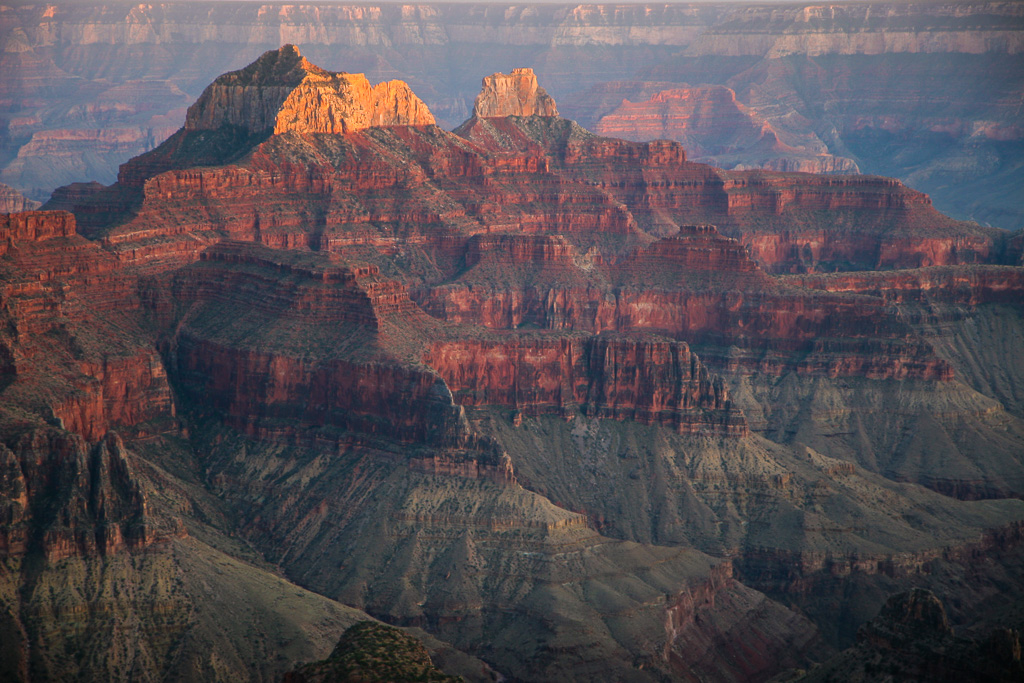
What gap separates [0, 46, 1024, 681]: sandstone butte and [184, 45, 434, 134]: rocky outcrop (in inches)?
13.1

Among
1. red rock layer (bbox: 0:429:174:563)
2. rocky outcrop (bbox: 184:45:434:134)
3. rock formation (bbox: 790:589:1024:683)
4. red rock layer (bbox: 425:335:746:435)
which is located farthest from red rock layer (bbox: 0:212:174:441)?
rock formation (bbox: 790:589:1024:683)

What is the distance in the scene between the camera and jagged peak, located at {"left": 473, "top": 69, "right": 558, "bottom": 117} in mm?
188250

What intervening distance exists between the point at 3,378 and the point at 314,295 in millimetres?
22270

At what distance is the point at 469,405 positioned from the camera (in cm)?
11606

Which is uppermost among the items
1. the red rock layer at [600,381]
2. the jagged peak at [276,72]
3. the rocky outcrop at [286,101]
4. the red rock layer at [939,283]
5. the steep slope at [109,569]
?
the jagged peak at [276,72]

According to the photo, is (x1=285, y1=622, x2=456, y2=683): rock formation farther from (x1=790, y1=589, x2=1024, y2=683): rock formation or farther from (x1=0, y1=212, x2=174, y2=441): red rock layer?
(x1=0, y1=212, x2=174, y2=441): red rock layer

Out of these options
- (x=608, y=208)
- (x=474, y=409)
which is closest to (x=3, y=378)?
(x=474, y=409)

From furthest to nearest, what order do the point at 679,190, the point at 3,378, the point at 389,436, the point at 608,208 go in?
the point at 679,190, the point at 608,208, the point at 389,436, the point at 3,378

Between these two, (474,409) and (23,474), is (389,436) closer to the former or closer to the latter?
(474,409)

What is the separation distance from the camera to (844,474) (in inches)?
4653

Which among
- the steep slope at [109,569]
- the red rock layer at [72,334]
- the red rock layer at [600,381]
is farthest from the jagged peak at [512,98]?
the steep slope at [109,569]

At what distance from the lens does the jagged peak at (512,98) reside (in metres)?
188

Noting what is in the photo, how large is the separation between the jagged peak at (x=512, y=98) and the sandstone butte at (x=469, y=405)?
24.6 metres

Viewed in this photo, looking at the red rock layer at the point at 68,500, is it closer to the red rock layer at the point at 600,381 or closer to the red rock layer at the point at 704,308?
the red rock layer at the point at 600,381
